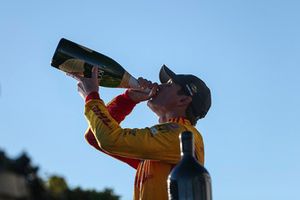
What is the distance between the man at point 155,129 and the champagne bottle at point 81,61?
16cm

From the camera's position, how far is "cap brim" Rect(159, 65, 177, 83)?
226 inches

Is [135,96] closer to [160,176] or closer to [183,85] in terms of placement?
[183,85]

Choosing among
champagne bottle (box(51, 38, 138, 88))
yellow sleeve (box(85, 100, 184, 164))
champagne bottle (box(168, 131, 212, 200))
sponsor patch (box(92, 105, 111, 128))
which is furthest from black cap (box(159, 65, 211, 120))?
champagne bottle (box(168, 131, 212, 200))

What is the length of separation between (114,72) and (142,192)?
4.84ft

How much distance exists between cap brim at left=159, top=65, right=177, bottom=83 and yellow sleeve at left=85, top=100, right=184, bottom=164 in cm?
93

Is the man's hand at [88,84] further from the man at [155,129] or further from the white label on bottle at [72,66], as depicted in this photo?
the white label on bottle at [72,66]

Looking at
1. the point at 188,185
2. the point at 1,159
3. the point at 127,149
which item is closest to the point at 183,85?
the point at 127,149

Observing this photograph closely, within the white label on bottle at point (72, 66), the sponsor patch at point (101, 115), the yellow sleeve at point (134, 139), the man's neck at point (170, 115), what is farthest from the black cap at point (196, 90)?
the sponsor patch at point (101, 115)

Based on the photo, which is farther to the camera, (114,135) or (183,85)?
(183,85)

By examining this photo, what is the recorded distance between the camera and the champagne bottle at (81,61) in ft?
18.2

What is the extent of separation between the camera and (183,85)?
5.60 meters

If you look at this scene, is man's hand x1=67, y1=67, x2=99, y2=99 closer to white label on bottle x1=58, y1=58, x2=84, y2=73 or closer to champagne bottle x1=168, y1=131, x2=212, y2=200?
white label on bottle x1=58, y1=58, x2=84, y2=73

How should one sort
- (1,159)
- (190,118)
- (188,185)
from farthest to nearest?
1. (190,118)
2. (188,185)
3. (1,159)

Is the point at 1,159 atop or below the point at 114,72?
below
